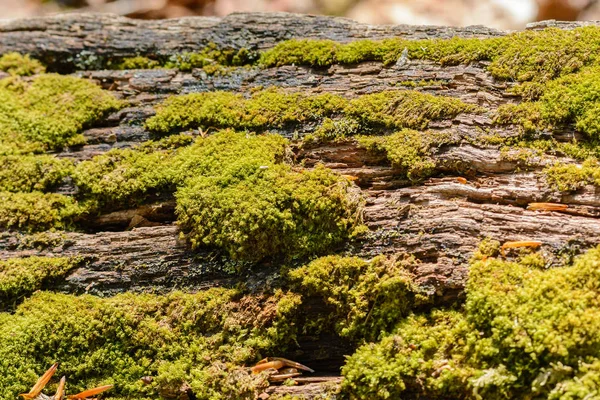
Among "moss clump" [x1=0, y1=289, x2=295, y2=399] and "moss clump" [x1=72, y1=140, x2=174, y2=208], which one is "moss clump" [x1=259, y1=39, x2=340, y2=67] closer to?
"moss clump" [x1=72, y1=140, x2=174, y2=208]

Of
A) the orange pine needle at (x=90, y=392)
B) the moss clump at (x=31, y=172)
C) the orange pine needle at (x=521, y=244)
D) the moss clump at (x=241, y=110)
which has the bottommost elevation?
the orange pine needle at (x=90, y=392)

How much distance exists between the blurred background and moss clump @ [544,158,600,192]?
589cm

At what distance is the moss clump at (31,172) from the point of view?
4.32m

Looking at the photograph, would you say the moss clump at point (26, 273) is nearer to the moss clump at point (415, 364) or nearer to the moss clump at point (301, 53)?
the moss clump at point (415, 364)

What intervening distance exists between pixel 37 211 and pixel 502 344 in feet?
11.6

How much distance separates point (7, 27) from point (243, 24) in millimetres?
2466

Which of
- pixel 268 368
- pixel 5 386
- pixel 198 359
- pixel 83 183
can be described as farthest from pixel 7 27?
pixel 268 368

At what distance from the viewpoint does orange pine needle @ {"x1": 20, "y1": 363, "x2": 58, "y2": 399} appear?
3.53 meters

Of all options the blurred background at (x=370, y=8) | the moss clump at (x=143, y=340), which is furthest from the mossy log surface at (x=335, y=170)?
the blurred background at (x=370, y=8)

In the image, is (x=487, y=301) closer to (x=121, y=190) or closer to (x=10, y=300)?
(x=121, y=190)

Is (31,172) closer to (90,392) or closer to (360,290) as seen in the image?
(90,392)

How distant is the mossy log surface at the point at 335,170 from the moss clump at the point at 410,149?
0.05 meters

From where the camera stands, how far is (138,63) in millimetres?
5074

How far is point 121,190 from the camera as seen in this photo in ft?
13.7
